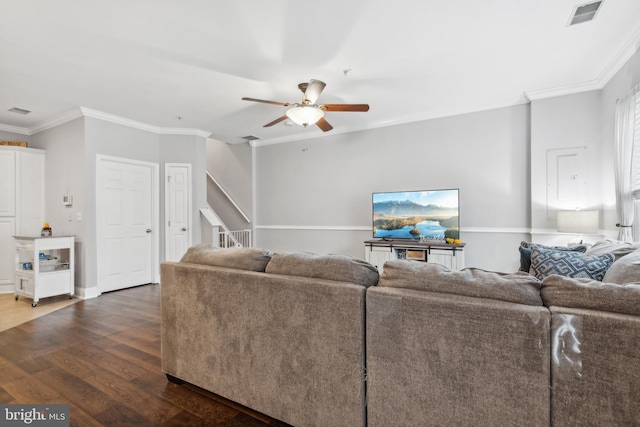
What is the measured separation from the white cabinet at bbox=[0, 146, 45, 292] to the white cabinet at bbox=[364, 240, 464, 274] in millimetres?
5244

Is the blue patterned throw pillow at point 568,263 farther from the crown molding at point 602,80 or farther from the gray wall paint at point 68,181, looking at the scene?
the gray wall paint at point 68,181

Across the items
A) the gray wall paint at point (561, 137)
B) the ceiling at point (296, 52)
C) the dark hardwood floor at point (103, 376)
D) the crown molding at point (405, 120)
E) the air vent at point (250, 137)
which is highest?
the ceiling at point (296, 52)

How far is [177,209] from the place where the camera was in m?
5.27

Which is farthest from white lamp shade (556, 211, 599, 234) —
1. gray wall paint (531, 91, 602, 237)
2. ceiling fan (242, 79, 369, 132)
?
ceiling fan (242, 79, 369, 132)

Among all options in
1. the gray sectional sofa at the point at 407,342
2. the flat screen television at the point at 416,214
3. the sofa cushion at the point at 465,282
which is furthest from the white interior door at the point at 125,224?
the sofa cushion at the point at 465,282

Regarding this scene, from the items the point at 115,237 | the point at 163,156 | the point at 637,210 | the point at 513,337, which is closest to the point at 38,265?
the point at 115,237

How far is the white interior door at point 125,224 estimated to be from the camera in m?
4.52

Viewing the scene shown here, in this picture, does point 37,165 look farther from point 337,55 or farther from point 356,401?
point 356,401

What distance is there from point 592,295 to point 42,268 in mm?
5579

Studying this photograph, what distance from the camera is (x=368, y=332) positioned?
1353mm

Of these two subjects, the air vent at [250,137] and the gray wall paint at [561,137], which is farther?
the air vent at [250,137]

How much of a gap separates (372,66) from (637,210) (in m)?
2.79

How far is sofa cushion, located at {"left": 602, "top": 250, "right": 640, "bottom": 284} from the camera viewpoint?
4.60ft

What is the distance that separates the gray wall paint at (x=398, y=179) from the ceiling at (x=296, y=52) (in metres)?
0.46
